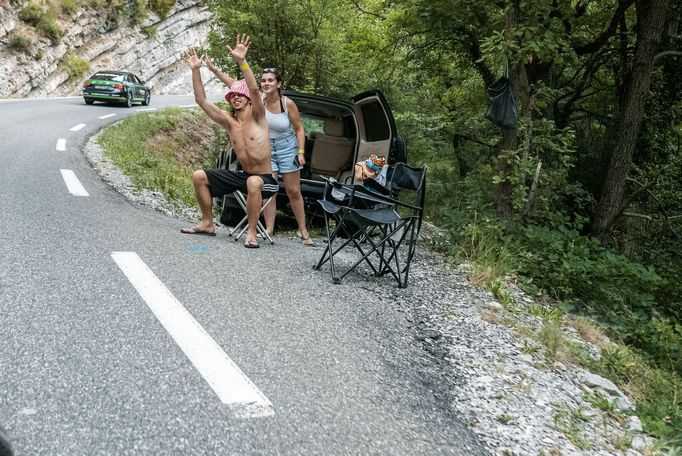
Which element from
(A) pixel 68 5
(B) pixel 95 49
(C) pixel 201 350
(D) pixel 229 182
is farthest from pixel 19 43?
(C) pixel 201 350

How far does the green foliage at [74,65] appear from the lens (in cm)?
3066

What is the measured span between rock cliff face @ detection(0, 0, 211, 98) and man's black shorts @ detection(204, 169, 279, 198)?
1255 cm

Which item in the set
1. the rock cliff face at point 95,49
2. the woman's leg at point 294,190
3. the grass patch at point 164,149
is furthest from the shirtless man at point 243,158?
the rock cliff face at point 95,49

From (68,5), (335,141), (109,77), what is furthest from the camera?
(68,5)

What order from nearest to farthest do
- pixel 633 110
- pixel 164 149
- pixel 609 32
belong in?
pixel 633 110, pixel 609 32, pixel 164 149

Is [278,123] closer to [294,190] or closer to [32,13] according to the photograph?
[294,190]

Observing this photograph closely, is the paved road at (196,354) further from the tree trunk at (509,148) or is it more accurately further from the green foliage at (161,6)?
the green foliage at (161,6)

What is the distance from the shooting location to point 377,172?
6.39m

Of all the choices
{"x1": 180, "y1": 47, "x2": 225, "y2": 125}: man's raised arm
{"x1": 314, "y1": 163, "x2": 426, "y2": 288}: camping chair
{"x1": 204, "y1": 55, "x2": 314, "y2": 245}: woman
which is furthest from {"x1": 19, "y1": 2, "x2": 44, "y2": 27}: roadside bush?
{"x1": 314, "y1": 163, "x2": 426, "y2": 288}: camping chair

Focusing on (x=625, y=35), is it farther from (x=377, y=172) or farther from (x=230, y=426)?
(x=230, y=426)

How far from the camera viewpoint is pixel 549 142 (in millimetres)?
7039

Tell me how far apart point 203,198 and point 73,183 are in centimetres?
298

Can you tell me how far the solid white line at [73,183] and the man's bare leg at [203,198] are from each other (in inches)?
84.1

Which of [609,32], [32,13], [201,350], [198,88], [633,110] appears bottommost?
[201,350]
